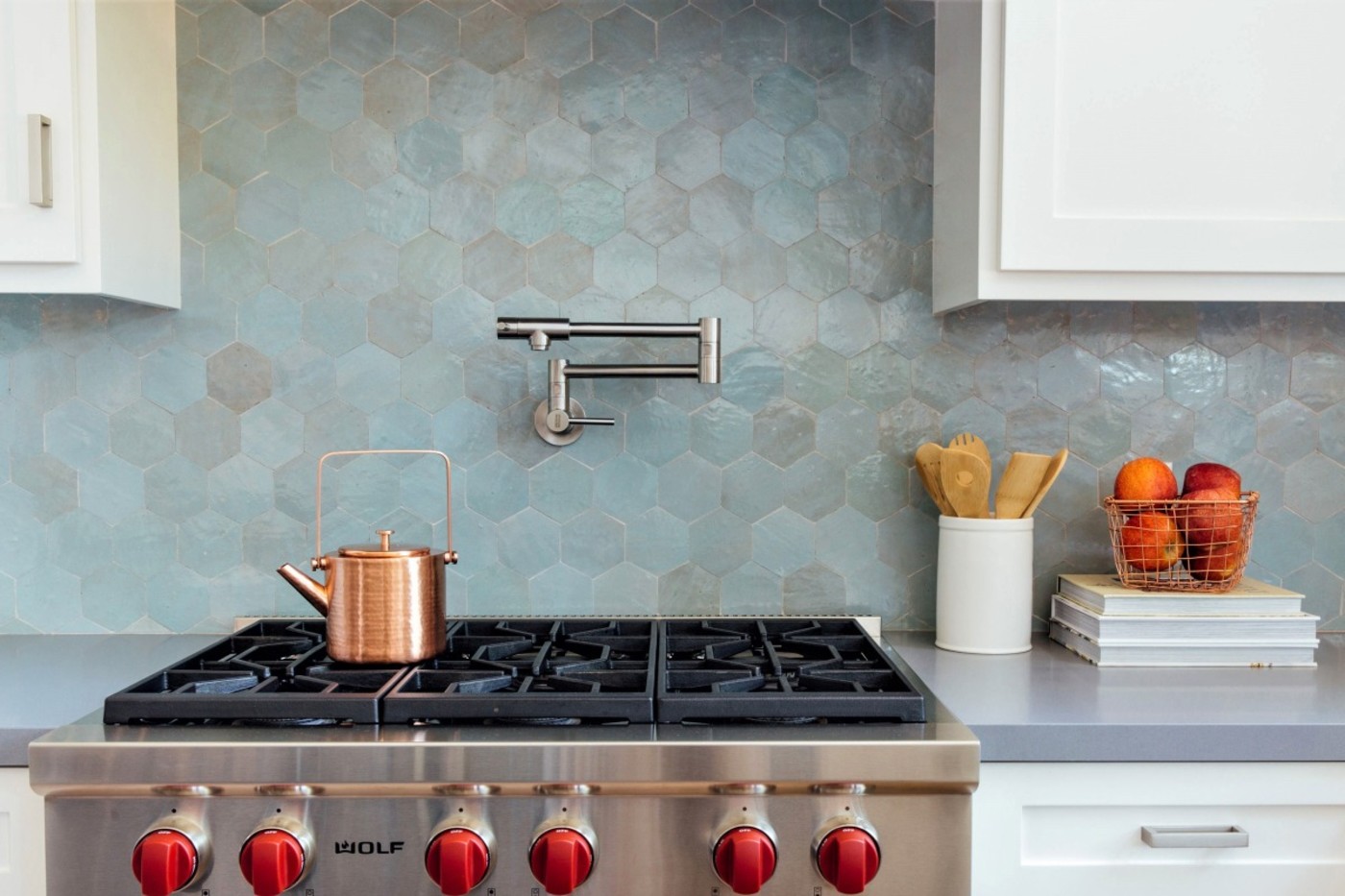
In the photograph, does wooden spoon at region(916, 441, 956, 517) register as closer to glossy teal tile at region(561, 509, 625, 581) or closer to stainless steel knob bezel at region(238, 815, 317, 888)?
glossy teal tile at region(561, 509, 625, 581)

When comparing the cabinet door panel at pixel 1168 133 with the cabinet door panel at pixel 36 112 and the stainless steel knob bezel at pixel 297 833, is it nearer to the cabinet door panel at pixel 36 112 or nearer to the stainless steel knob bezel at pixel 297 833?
the stainless steel knob bezel at pixel 297 833

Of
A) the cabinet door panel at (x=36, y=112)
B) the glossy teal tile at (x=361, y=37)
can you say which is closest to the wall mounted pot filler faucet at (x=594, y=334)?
the glossy teal tile at (x=361, y=37)

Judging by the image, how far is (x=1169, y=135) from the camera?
1442 mm

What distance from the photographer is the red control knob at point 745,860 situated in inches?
41.7

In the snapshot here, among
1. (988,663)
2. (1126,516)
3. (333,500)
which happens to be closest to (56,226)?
(333,500)

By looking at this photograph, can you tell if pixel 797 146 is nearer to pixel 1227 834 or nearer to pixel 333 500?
pixel 333 500

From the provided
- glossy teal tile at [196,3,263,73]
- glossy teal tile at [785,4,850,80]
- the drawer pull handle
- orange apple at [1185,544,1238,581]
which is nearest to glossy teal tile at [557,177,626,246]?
glossy teal tile at [785,4,850,80]

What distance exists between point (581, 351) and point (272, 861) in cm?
94

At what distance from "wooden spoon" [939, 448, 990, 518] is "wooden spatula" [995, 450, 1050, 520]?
24 mm

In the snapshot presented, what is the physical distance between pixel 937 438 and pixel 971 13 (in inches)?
26.5

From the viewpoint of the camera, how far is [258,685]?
127cm

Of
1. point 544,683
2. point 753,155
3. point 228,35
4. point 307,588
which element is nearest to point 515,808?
point 544,683

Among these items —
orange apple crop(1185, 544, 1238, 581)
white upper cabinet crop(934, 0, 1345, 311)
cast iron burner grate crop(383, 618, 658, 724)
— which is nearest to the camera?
cast iron burner grate crop(383, 618, 658, 724)

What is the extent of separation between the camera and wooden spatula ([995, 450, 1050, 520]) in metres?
1.58
